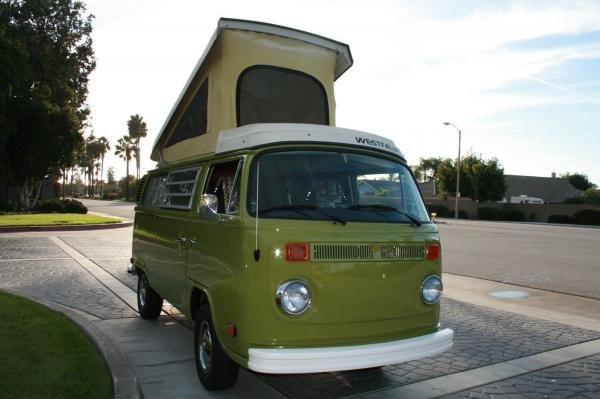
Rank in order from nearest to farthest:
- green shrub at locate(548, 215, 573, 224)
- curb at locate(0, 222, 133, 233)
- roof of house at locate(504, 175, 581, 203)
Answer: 1. curb at locate(0, 222, 133, 233)
2. green shrub at locate(548, 215, 573, 224)
3. roof of house at locate(504, 175, 581, 203)

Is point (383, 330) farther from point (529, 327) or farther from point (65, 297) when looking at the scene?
point (65, 297)

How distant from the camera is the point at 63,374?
5.04 m

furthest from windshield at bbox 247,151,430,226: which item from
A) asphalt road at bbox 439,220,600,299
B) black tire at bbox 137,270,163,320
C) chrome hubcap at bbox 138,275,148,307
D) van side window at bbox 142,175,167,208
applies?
asphalt road at bbox 439,220,600,299

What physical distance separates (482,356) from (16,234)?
1908 centimetres

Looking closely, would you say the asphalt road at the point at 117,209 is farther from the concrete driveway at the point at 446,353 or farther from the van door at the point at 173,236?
the van door at the point at 173,236

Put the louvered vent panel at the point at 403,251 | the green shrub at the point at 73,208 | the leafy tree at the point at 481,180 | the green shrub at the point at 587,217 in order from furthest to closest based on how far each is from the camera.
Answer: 1. the leafy tree at the point at 481,180
2. the green shrub at the point at 587,217
3. the green shrub at the point at 73,208
4. the louvered vent panel at the point at 403,251

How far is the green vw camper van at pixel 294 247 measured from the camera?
4.22 metres

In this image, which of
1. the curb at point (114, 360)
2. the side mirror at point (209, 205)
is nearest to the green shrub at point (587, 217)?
the curb at point (114, 360)

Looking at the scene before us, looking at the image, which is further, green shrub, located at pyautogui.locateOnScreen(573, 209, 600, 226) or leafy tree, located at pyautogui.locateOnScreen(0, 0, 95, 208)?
green shrub, located at pyautogui.locateOnScreen(573, 209, 600, 226)

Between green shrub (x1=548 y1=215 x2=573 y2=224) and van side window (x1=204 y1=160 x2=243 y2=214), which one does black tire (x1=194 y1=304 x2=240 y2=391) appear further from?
green shrub (x1=548 y1=215 x2=573 y2=224)

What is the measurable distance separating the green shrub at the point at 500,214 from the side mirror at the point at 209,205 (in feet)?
161

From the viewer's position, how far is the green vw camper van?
13.8ft

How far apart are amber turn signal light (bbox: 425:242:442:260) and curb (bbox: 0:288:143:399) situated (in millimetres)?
2732

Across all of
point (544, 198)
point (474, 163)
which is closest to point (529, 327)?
point (474, 163)
